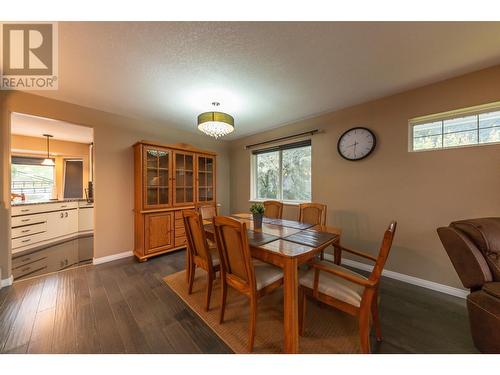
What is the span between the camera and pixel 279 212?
279 centimetres

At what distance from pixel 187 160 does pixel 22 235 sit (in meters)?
3.02

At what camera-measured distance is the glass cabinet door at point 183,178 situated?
3.23 m

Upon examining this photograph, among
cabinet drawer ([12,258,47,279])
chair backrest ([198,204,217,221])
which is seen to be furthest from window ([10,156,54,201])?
chair backrest ([198,204,217,221])

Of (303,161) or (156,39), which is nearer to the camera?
(156,39)

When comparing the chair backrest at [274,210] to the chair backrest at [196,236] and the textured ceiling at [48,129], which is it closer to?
the chair backrest at [196,236]

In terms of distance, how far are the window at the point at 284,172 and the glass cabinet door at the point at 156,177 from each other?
1.83m

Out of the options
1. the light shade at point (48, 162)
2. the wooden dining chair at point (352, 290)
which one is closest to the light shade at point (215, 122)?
the wooden dining chair at point (352, 290)

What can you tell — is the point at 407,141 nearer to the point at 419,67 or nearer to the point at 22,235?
the point at 419,67

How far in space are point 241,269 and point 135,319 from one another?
108 cm

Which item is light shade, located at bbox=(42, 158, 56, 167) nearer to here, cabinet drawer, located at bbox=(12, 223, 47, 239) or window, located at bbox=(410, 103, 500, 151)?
cabinet drawer, located at bbox=(12, 223, 47, 239)

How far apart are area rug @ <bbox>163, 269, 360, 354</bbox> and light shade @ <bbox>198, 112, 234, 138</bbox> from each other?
1904 mm

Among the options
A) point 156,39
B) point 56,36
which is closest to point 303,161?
point 156,39
